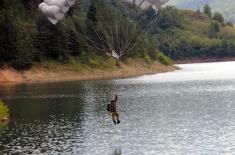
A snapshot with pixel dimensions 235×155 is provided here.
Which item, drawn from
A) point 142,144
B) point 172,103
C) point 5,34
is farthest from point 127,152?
point 5,34

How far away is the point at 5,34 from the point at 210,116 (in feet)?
281

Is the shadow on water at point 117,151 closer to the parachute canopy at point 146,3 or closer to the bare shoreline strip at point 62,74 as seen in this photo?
the parachute canopy at point 146,3

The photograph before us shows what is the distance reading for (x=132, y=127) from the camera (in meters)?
62.8

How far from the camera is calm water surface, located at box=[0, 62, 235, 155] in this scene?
5034 cm

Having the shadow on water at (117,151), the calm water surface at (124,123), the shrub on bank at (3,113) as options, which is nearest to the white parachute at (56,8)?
the calm water surface at (124,123)

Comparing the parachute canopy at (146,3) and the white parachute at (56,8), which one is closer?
the white parachute at (56,8)

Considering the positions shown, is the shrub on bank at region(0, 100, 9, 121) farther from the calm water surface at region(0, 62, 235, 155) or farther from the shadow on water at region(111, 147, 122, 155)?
the shadow on water at region(111, 147, 122, 155)

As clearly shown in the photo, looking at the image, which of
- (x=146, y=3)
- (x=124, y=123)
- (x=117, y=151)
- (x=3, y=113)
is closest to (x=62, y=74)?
(x=3, y=113)

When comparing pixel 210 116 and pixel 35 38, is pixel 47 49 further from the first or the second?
pixel 210 116

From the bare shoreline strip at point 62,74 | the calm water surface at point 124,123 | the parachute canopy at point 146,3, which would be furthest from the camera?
the bare shoreline strip at point 62,74

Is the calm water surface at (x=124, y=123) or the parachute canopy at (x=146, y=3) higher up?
the parachute canopy at (x=146, y=3)

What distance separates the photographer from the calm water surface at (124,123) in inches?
1982

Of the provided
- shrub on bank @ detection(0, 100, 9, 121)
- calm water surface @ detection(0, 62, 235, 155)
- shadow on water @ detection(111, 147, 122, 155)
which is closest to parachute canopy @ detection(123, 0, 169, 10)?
calm water surface @ detection(0, 62, 235, 155)

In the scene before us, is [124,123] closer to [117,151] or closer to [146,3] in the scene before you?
[146,3]
